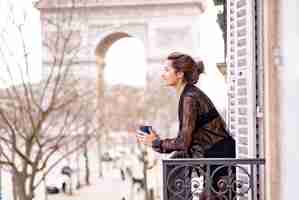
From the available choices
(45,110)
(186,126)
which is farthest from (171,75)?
(45,110)

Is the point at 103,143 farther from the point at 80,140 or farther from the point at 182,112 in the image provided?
the point at 182,112

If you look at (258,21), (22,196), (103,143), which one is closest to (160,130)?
(103,143)

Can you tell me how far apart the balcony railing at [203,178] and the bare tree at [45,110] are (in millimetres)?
3600

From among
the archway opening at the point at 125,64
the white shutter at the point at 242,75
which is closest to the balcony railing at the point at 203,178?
the white shutter at the point at 242,75

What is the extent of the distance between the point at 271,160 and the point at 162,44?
11.5 feet

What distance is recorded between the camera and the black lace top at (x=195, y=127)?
8.89ft

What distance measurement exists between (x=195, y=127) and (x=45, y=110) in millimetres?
3879

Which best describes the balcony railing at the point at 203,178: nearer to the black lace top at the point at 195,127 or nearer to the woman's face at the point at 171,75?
the black lace top at the point at 195,127

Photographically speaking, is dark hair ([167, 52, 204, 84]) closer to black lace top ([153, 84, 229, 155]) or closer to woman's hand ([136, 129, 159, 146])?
black lace top ([153, 84, 229, 155])

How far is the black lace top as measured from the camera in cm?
271

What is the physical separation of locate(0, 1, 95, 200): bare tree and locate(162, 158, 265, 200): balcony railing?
3600mm
